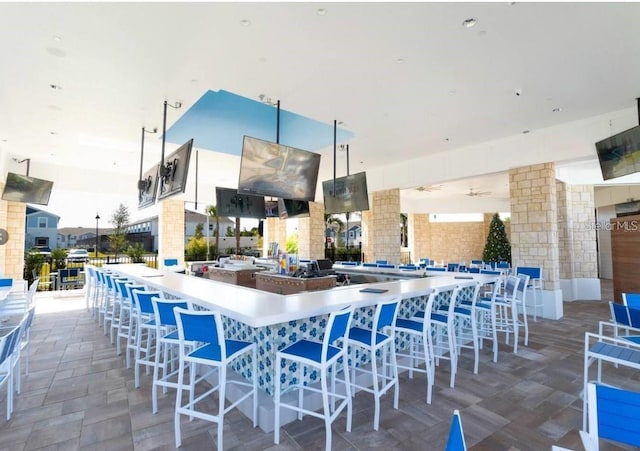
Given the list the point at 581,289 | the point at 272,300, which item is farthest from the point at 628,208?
the point at 272,300

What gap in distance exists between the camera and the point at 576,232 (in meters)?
7.80

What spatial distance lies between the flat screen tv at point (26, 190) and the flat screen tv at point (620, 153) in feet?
36.4

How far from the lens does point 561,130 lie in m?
5.70

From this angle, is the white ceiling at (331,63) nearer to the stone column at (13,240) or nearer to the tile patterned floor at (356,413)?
the stone column at (13,240)

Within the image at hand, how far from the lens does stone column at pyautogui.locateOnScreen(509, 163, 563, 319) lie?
580 centimetres

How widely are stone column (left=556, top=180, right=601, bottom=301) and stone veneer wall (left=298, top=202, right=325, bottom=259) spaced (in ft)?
23.0

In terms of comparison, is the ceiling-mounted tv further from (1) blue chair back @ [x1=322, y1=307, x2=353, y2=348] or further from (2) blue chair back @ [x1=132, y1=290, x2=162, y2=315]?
(2) blue chair back @ [x1=132, y1=290, x2=162, y2=315]

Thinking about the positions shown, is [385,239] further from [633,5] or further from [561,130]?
[633,5]

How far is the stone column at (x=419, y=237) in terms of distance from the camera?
1498 cm

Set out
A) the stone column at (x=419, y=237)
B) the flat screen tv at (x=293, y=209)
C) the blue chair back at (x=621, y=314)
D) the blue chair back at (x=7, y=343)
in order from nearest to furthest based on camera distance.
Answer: the blue chair back at (x=7, y=343)
the blue chair back at (x=621, y=314)
the flat screen tv at (x=293, y=209)
the stone column at (x=419, y=237)

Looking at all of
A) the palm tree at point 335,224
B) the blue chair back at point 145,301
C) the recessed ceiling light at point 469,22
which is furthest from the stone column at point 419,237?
the blue chair back at point 145,301

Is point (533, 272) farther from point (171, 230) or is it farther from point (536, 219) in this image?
point (171, 230)

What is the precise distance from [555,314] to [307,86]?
5730 mm

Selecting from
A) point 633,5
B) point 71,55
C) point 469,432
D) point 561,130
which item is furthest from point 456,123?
point 71,55
